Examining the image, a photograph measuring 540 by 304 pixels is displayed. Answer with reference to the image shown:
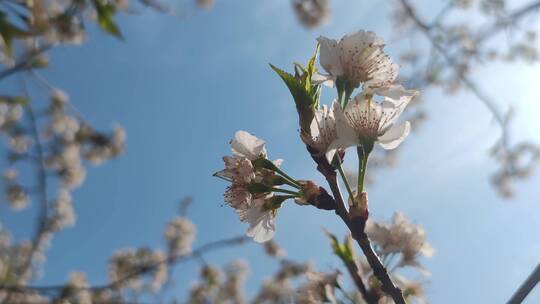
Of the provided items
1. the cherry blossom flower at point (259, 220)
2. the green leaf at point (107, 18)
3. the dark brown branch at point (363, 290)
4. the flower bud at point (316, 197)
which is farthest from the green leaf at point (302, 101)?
the green leaf at point (107, 18)

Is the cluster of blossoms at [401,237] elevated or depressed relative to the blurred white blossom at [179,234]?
depressed

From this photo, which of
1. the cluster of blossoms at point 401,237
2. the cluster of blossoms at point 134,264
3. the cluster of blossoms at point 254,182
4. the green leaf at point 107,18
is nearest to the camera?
the cluster of blossoms at point 254,182

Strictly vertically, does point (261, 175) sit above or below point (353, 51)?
below

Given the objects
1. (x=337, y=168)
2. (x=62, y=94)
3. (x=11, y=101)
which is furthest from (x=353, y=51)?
(x=62, y=94)

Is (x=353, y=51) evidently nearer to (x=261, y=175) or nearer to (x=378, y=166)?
(x=261, y=175)

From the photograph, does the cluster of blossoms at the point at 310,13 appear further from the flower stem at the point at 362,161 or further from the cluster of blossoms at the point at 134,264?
the flower stem at the point at 362,161

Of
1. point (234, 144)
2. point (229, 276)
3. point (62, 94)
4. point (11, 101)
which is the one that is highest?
point (62, 94)

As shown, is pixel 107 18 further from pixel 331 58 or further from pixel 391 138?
pixel 391 138
